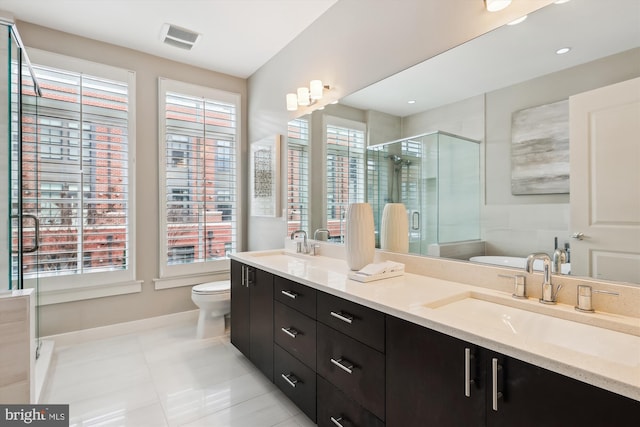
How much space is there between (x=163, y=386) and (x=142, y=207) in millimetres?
1728

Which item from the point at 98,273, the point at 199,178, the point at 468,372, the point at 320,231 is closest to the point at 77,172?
the point at 98,273

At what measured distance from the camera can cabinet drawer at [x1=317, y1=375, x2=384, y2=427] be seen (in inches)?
53.8

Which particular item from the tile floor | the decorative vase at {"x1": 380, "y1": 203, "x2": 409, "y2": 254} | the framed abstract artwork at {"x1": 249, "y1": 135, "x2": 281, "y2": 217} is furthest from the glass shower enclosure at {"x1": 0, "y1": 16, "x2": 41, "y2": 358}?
the decorative vase at {"x1": 380, "y1": 203, "x2": 409, "y2": 254}

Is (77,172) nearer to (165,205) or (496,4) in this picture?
(165,205)

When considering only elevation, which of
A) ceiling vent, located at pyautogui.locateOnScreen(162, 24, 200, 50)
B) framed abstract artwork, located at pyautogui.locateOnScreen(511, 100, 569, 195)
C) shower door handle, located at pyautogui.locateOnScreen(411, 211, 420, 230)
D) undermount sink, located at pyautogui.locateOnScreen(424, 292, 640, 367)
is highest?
ceiling vent, located at pyautogui.locateOnScreen(162, 24, 200, 50)

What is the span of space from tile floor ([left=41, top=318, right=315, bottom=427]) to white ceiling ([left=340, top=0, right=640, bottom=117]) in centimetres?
202

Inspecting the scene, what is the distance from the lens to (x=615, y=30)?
114 centimetres

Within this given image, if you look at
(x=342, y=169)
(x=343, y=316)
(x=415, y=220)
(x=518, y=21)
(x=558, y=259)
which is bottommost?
(x=343, y=316)

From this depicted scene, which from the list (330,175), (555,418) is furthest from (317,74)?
(555,418)

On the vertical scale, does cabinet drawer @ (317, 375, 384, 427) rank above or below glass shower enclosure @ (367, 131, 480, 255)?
below

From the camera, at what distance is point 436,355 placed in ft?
3.53

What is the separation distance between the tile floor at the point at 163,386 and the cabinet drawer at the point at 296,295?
26.3 inches

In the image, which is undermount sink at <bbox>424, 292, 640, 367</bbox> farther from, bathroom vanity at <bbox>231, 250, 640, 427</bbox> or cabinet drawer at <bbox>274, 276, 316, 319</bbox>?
cabinet drawer at <bbox>274, 276, 316, 319</bbox>

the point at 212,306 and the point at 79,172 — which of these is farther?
the point at 212,306
